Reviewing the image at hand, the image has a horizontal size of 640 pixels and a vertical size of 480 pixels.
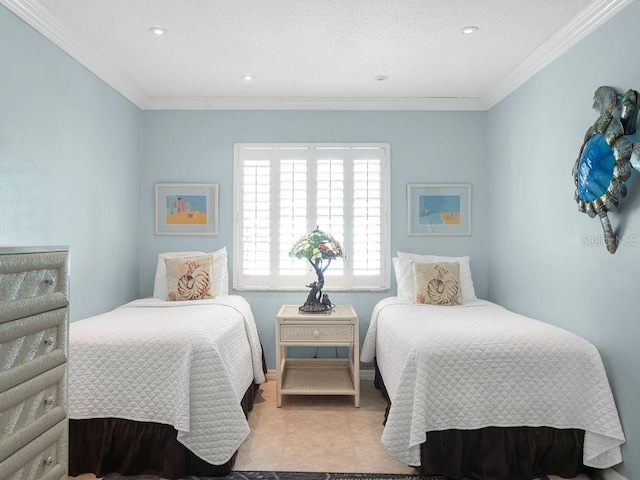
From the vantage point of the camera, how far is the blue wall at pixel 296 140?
13.5 ft

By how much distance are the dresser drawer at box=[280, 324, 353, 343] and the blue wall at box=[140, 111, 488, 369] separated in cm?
115

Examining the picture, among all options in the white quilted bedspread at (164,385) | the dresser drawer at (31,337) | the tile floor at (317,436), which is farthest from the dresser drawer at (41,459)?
the tile floor at (317,436)

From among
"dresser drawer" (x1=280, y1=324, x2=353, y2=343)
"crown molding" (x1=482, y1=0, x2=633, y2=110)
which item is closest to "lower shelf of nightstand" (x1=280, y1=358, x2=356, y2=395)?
"dresser drawer" (x1=280, y1=324, x2=353, y2=343)

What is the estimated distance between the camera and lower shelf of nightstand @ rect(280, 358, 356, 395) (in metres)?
3.37

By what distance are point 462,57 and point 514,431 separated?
92.1 inches

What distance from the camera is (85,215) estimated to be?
10.3 feet

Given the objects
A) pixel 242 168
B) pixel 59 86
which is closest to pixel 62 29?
pixel 59 86

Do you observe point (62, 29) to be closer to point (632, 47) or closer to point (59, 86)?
point (59, 86)

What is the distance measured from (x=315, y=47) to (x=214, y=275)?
1.92 m

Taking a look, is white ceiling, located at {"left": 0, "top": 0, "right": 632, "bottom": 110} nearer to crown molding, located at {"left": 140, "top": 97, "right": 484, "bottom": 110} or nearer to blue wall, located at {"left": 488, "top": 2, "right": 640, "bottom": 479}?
Result: crown molding, located at {"left": 140, "top": 97, "right": 484, "bottom": 110}

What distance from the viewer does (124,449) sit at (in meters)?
2.40

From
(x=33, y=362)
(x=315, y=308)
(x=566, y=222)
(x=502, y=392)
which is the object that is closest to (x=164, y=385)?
(x=33, y=362)

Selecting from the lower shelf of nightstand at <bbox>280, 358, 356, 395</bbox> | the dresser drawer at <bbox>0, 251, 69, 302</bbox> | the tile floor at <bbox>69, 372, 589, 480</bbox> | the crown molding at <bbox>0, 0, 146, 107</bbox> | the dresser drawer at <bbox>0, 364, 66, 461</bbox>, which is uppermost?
the crown molding at <bbox>0, 0, 146, 107</bbox>

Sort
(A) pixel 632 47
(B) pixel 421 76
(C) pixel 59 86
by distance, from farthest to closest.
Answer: (B) pixel 421 76 < (C) pixel 59 86 < (A) pixel 632 47
